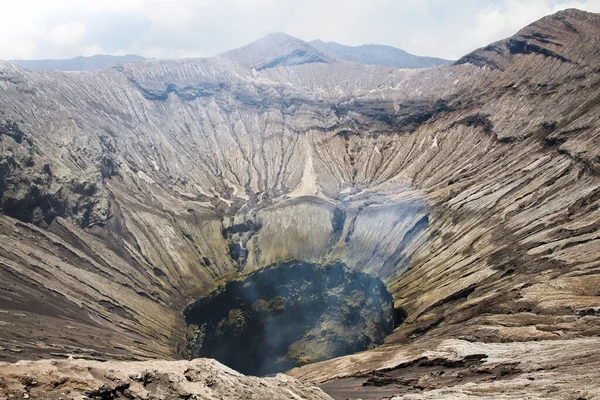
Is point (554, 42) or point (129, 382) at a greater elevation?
point (554, 42)

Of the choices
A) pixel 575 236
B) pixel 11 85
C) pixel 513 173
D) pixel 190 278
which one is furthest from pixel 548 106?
pixel 11 85

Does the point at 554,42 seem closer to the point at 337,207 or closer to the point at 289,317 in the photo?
the point at 337,207

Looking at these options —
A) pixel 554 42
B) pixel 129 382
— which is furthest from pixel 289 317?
pixel 554 42

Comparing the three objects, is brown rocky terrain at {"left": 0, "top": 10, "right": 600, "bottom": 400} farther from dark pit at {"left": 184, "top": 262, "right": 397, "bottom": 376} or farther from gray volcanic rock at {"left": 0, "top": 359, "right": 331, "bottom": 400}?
dark pit at {"left": 184, "top": 262, "right": 397, "bottom": 376}

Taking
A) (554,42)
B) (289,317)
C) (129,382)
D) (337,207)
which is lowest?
(129,382)

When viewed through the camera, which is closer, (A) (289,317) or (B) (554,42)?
(A) (289,317)

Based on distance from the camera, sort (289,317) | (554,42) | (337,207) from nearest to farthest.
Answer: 1. (289,317)
2. (337,207)
3. (554,42)

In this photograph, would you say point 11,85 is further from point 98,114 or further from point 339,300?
point 339,300

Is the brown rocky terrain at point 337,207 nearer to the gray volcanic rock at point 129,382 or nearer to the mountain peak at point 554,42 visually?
the gray volcanic rock at point 129,382
